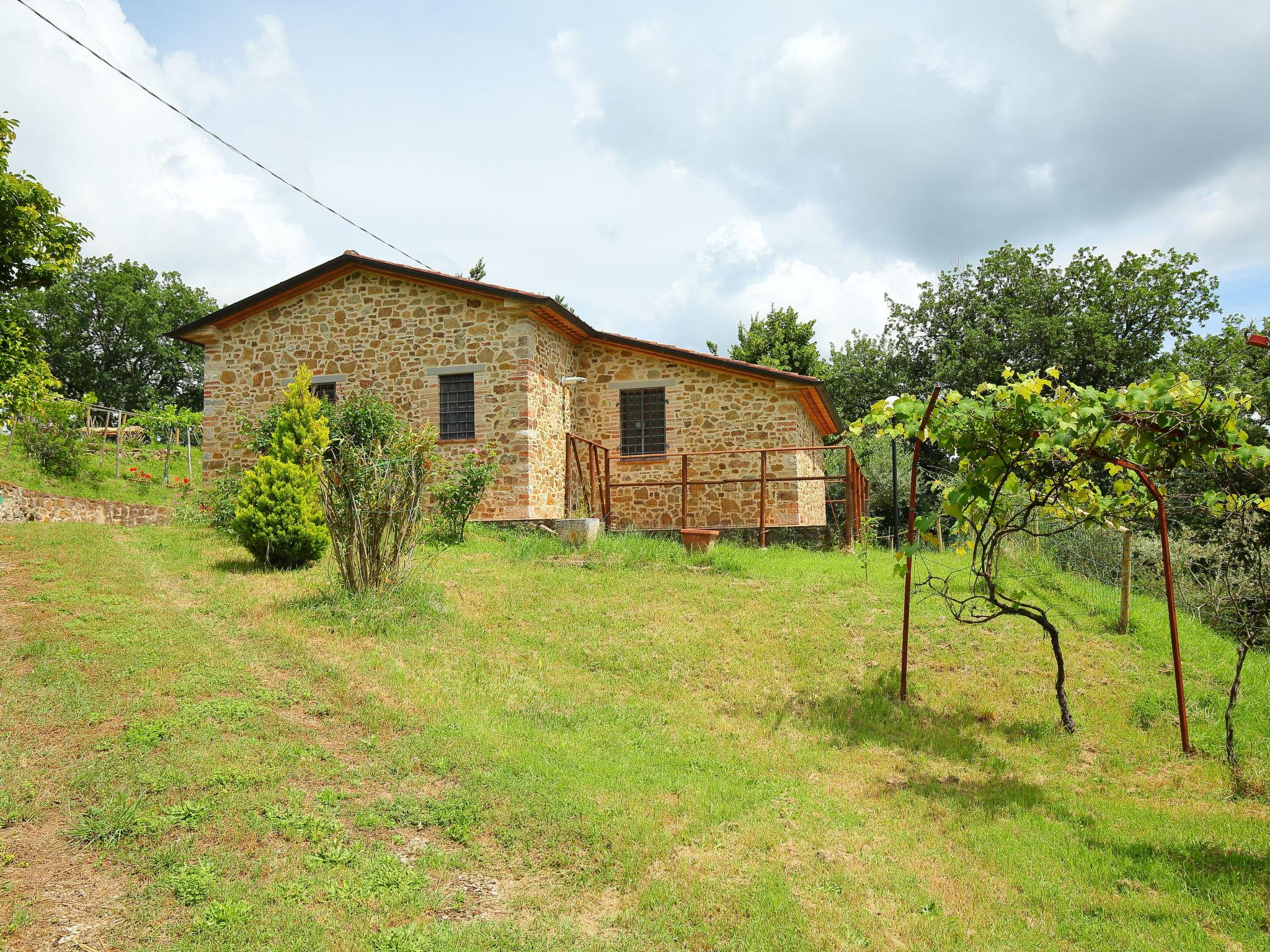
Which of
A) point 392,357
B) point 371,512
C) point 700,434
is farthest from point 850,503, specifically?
point 392,357

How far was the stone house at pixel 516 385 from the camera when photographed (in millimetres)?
14148

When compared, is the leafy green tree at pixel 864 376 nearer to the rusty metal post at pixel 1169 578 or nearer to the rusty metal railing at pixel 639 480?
the rusty metal railing at pixel 639 480

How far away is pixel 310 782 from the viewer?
15.7ft

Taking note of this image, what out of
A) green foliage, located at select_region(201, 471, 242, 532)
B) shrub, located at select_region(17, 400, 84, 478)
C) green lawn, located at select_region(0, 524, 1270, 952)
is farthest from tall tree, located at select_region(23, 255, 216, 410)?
green lawn, located at select_region(0, 524, 1270, 952)

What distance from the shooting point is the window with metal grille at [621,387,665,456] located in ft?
51.5

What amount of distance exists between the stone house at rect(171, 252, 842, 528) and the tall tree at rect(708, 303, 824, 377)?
36.2 feet

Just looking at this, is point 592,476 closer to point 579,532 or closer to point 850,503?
A: point 579,532

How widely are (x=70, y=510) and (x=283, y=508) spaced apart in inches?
316

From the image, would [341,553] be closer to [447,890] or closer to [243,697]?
[243,697]

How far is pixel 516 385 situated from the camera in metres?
14.0

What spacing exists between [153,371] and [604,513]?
1185 inches

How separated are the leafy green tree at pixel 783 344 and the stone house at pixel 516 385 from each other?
1099cm

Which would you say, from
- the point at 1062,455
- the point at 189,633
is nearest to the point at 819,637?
the point at 1062,455

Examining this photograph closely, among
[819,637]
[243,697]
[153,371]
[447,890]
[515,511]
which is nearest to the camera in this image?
[447,890]
